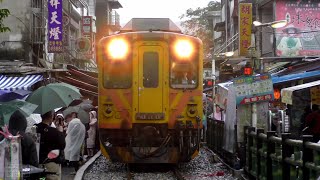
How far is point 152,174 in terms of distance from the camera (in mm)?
13141

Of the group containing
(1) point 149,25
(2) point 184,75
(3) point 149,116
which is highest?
(1) point 149,25

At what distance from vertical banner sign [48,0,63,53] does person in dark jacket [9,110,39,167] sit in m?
14.4

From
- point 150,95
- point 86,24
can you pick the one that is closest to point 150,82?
point 150,95

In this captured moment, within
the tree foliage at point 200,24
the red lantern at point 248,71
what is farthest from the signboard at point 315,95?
the tree foliage at point 200,24

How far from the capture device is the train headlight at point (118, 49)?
12.8 m

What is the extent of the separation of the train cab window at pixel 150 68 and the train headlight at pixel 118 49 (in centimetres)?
47

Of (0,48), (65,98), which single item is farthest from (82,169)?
(0,48)

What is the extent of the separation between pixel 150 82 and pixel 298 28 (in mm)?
12267

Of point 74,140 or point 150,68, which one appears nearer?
point 150,68

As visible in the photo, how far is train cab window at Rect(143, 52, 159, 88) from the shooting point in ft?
41.5

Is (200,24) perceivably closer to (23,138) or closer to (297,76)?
(297,76)

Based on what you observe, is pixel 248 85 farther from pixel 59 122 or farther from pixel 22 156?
pixel 22 156

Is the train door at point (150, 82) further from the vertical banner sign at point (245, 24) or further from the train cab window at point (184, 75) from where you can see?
the vertical banner sign at point (245, 24)

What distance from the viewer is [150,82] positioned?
1262 cm
